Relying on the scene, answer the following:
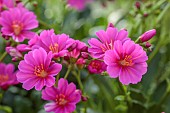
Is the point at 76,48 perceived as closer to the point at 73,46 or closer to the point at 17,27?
the point at 73,46

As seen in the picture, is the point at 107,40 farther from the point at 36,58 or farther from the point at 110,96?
the point at 110,96

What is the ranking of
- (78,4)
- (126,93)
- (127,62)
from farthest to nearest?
(78,4) → (126,93) → (127,62)

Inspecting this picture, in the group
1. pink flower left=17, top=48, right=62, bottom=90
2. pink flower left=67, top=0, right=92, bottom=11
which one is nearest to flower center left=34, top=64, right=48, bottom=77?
pink flower left=17, top=48, right=62, bottom=90

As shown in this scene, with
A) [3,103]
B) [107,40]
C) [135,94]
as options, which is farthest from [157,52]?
[3,103]

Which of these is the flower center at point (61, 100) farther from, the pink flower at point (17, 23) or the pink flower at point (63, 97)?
the pink flower at point (17, 23)

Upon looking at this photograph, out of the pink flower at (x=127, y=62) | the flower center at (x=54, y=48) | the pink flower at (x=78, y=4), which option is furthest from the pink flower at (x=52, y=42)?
the pink flower at (x=78, y=4)

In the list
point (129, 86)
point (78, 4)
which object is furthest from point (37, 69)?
point (78, 4)
